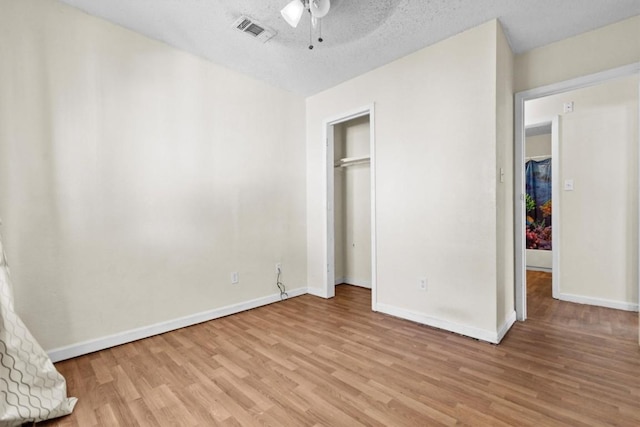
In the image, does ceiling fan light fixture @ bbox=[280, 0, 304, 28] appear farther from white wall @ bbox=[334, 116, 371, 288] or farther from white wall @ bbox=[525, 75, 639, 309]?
white wall @ bbox=[525, 75, 639, 309]

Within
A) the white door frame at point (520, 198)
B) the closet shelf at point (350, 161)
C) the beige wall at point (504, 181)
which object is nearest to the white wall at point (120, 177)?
the closet shelf at point (350, 161)

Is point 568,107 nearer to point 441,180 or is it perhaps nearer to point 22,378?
point 441,180

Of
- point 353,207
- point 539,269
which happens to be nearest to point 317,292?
point 353,207

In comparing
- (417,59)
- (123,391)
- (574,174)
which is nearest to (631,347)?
(574,174)

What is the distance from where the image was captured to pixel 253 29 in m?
2.49

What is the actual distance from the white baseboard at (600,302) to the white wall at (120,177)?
352 centimetres

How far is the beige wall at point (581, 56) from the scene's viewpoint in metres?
2.41

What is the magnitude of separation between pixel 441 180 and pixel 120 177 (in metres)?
2.80

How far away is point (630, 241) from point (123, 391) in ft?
15.5

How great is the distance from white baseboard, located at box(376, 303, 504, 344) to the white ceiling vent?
2820mm

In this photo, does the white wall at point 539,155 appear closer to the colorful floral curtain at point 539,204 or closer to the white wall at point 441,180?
the colorful floral curtain at point 539,204

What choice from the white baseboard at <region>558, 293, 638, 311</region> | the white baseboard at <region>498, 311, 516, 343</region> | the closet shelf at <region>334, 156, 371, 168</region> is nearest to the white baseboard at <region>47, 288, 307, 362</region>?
the closet shelf at <region>334, 156, 371, 168</region>

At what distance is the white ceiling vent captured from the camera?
7.80 feet

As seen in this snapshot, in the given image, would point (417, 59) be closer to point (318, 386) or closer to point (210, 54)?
point (210, 54)
